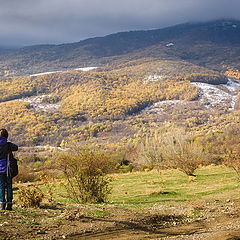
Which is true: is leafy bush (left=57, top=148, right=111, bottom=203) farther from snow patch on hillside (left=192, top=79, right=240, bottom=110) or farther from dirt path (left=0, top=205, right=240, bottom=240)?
snow patch on hillside (left=192, top=79, right=240, bottom=110)

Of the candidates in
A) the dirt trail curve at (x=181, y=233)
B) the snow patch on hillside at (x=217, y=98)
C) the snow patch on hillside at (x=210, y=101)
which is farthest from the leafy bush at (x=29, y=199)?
the snow patch on hillside at (x=217, y=98)

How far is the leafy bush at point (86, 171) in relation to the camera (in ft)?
46.4

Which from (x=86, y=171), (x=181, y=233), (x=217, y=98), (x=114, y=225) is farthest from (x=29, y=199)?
(x=217, y=98)

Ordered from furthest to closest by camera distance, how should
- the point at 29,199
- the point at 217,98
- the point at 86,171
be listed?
the point at 217,98, the point at 86,171, the point at 29,199

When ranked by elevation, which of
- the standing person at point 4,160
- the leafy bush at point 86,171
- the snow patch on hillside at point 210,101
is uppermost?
the standing person at point 4,160

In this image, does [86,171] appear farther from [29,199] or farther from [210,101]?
[210,101]

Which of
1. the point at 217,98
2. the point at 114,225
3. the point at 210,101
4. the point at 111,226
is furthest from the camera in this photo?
the point at 217,98

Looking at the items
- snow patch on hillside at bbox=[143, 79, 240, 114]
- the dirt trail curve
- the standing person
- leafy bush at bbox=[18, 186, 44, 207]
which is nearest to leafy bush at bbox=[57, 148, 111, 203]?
leafy bush at bbox=[18, 186, 44, 207]

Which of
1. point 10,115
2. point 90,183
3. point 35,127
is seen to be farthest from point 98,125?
point 90,183

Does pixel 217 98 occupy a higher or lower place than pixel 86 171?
lower

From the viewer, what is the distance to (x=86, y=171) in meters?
14.1

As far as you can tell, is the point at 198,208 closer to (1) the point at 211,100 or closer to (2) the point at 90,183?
(2) the point at 90,183

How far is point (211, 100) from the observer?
184500 millimetres

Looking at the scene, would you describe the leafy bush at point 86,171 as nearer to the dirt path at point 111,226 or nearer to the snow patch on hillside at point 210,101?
the dirt path at point 111,226
